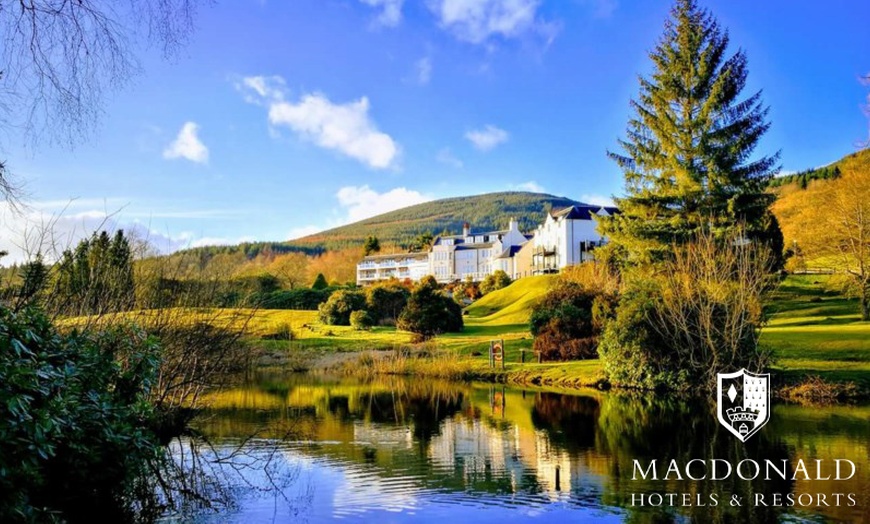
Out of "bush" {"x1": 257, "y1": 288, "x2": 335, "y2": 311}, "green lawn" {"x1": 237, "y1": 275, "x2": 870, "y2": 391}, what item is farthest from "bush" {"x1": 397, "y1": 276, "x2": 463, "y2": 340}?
"bush" {"x1": 257, "y1": 288, "x2": 335, "y2": 311}

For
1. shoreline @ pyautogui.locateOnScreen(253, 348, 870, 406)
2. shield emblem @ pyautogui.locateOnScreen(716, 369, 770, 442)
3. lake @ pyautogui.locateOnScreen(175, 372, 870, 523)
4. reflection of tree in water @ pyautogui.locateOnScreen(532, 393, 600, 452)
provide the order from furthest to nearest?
shoreline @ pyautogui.locateOnScreen(253, 348, 870, 406) < shield emblem @ pyautogui.locateOnScreen(716, 369, 770, 442) < reflection of tree in water @ pyautogui.locateOnScreen(532, 393, 600, 452) < lake @ pyautogui.locateOnScreen(175, 372, 870, 523)

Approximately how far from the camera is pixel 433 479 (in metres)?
12.0

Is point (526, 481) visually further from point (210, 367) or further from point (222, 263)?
point (222, 263)

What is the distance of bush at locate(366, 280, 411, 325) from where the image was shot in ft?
161

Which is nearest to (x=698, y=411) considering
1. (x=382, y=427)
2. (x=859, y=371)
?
(x=859, y=371)

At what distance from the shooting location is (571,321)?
31.8m

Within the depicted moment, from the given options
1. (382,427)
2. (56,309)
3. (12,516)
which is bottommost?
(382,427)

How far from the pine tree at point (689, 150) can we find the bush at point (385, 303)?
1953cm

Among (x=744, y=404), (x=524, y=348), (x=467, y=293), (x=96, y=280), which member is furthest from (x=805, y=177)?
(x=96, y=280)

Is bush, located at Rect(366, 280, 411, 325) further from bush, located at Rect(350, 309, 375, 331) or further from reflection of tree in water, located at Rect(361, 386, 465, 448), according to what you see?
reflection of tree in water, located at Rect(361, 386, 465, 448)

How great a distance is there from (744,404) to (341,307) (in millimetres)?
33051

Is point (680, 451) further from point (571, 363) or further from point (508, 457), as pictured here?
point (571, 363)

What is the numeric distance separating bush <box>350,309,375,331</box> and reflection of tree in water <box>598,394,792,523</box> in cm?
2568

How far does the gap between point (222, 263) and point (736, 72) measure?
2954cm
